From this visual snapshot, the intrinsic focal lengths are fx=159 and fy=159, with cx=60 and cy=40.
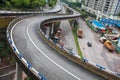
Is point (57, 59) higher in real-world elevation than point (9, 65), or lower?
higher

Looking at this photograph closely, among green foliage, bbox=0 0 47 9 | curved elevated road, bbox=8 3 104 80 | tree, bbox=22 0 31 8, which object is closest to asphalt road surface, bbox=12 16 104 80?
curved elevated road, bbox=8 3 104 80

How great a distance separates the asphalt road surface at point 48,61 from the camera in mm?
22500

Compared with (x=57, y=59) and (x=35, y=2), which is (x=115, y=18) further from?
(x=57, y=59)

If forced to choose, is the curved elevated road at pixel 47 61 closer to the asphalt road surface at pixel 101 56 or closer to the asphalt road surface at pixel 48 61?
the asphalt road surface at pixel 48 61

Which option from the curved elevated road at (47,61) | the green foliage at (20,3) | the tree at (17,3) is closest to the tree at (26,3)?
the green foliage at (20,3)

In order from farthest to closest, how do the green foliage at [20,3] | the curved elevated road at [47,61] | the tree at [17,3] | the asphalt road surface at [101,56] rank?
the tree at [17,3]
the green foliage at [20,3]
the asphalt road surface at [101,56]
the curved elevated road at [47,61]

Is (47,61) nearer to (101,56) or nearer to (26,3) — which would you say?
(101,56)

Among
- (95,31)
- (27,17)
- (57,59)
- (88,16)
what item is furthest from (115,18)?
(57,59)

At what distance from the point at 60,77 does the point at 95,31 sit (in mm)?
70094

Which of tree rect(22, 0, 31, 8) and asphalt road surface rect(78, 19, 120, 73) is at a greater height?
tree rect(22, 0, 31, 8)

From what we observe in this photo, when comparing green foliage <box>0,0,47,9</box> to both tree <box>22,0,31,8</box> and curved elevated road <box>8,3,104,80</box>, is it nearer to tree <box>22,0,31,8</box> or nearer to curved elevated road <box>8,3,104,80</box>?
tree <box>22,0,31,8</box>

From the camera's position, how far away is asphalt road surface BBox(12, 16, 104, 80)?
73.8 ft

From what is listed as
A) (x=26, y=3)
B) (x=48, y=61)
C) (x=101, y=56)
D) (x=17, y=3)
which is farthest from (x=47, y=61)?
(x=26, y=3)

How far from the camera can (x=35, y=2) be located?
72.6 m
